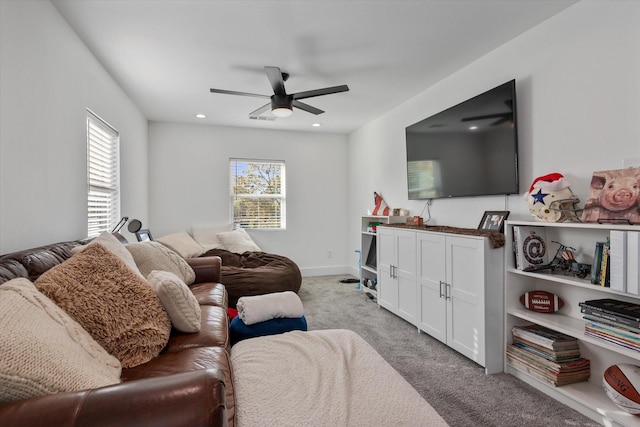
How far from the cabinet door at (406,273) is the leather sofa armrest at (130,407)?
264 centimetres

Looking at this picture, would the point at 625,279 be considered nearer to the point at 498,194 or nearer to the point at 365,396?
the point at 498,194

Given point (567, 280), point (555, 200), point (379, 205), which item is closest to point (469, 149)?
point (555, 200)

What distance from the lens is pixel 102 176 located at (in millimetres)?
3121

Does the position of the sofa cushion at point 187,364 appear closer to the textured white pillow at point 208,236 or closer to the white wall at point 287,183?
the textured white pillow at point 208,236

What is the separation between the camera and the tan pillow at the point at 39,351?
769 mm

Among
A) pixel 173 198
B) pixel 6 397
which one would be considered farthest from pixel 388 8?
pixel 173 198

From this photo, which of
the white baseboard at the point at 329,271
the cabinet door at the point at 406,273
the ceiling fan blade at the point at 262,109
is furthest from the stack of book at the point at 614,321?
the white baseboard at the point at 329,271

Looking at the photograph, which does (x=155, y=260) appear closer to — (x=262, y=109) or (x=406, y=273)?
(x=262, y=109)

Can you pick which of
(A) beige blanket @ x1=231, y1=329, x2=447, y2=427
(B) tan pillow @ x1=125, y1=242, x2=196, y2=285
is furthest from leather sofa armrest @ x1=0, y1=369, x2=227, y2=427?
(B) tan pillow @ x1=125, y1=242, x2=196, y2=285

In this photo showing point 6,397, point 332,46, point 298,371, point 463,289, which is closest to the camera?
point 6,397

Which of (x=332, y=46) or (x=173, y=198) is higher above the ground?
(x=332, y=46)

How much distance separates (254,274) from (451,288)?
2.13 metres

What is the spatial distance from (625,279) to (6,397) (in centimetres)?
236

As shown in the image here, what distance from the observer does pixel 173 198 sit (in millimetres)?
5027
